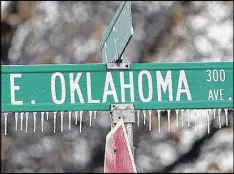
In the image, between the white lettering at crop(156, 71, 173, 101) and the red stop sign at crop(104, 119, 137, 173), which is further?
the white lettering at crop(156, 71, 173, 101)

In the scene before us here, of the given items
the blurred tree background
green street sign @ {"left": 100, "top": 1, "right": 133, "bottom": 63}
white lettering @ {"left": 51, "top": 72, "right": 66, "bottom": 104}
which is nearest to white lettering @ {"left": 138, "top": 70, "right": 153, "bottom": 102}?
green street sign @ {"left": 100, "top": 1, "right": 133, "bottom": 63}

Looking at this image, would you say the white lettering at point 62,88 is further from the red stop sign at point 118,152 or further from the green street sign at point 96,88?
the red stop sign at point 118,152

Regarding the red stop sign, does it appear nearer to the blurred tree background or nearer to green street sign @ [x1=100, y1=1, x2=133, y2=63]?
green street sign @ [x1=100, y1=1, x2=133, y2=63]

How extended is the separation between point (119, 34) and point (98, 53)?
5.87m

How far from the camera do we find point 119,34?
4820 mm

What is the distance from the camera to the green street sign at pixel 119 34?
469 centimetres

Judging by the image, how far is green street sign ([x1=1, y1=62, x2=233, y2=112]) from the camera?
15.9 feet

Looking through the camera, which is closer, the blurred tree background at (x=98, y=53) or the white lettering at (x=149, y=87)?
the white lettering at (x=149, y=87)

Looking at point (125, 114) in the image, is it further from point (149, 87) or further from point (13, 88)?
point (13, 88)

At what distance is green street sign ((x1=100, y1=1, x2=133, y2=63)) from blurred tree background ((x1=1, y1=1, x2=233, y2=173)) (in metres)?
5.55

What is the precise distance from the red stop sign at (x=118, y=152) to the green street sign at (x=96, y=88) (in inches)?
21.0

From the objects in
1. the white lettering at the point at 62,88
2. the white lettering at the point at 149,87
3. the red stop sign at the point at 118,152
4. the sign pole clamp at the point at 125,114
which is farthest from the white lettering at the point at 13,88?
the red stop sign at the point at 118,152

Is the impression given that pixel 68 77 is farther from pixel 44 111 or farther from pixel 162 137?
pixel 162 137

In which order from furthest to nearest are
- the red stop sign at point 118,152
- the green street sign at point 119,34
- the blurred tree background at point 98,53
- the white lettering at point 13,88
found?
the blurred tree background at point 98,53 → the white lettering at point 13,88 → the green street sign at point 119,34 → the red stop sign at point 118,152
